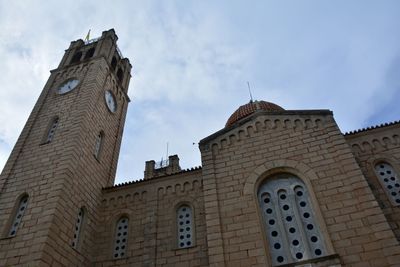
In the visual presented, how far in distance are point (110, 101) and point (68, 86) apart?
2.13 m

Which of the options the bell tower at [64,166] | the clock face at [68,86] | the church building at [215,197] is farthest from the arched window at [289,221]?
the clock face at [68,86]

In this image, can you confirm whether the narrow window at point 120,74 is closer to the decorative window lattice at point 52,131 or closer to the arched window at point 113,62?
the arched window at point 113,62

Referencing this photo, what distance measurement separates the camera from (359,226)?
27.6ft

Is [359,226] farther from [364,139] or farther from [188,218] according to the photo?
[188,218]

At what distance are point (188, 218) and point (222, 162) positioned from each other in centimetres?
282

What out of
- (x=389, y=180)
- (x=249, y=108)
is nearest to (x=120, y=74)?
(x=249, y=108)

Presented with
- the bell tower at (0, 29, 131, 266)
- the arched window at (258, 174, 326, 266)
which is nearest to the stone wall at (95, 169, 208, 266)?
the bell tower at (0, 29, 131, 266)

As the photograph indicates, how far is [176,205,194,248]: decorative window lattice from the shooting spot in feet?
38.3

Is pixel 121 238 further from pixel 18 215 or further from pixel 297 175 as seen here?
pixel 297 175

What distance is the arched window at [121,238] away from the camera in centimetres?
1207

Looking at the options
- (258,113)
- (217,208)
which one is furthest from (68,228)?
(258,113)

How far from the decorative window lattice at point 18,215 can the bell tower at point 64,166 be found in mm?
30

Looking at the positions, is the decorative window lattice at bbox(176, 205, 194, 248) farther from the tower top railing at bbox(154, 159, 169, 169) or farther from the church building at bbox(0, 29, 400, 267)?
the tower top railing at bbox(154, 159, 169, 169)

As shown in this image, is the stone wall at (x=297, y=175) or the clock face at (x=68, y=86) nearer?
the stone wall at (x=297, y=175)
